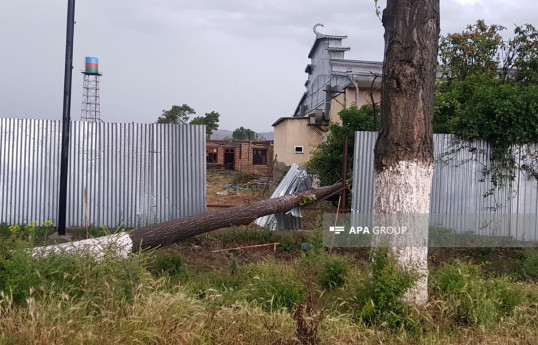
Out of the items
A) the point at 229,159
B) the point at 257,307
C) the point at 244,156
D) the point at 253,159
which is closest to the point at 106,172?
the point at 257,307

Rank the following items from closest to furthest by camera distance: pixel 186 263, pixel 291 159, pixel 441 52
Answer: pixel 186 263 < pixel 441 52 < pixel 291 159

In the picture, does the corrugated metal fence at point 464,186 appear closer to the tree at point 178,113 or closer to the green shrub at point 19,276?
the green shrub at point 19,276

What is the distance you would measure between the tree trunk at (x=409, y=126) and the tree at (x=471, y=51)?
11.3 m

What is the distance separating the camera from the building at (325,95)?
15234 millimetres

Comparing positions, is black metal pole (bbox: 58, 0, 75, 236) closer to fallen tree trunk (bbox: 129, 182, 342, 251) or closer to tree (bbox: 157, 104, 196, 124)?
fallen tree trunk (bbox: 129, 182, 342, 251)

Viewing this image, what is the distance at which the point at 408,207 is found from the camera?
4.91m

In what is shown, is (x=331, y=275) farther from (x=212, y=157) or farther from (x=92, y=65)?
(x=92, y=65)

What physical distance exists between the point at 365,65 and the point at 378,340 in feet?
62.0

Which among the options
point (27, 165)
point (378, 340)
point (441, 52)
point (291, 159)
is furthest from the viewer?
point (291, 159)

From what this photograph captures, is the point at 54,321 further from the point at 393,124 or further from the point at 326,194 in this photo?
the point at 326,194

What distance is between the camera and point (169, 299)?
13.8 ft

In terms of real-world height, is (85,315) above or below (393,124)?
below

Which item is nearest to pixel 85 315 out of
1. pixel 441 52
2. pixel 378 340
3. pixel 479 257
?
pixel 378 340

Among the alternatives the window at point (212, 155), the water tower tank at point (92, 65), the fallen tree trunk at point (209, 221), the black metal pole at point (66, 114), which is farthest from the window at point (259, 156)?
the black metal pole at point (66, 114)
